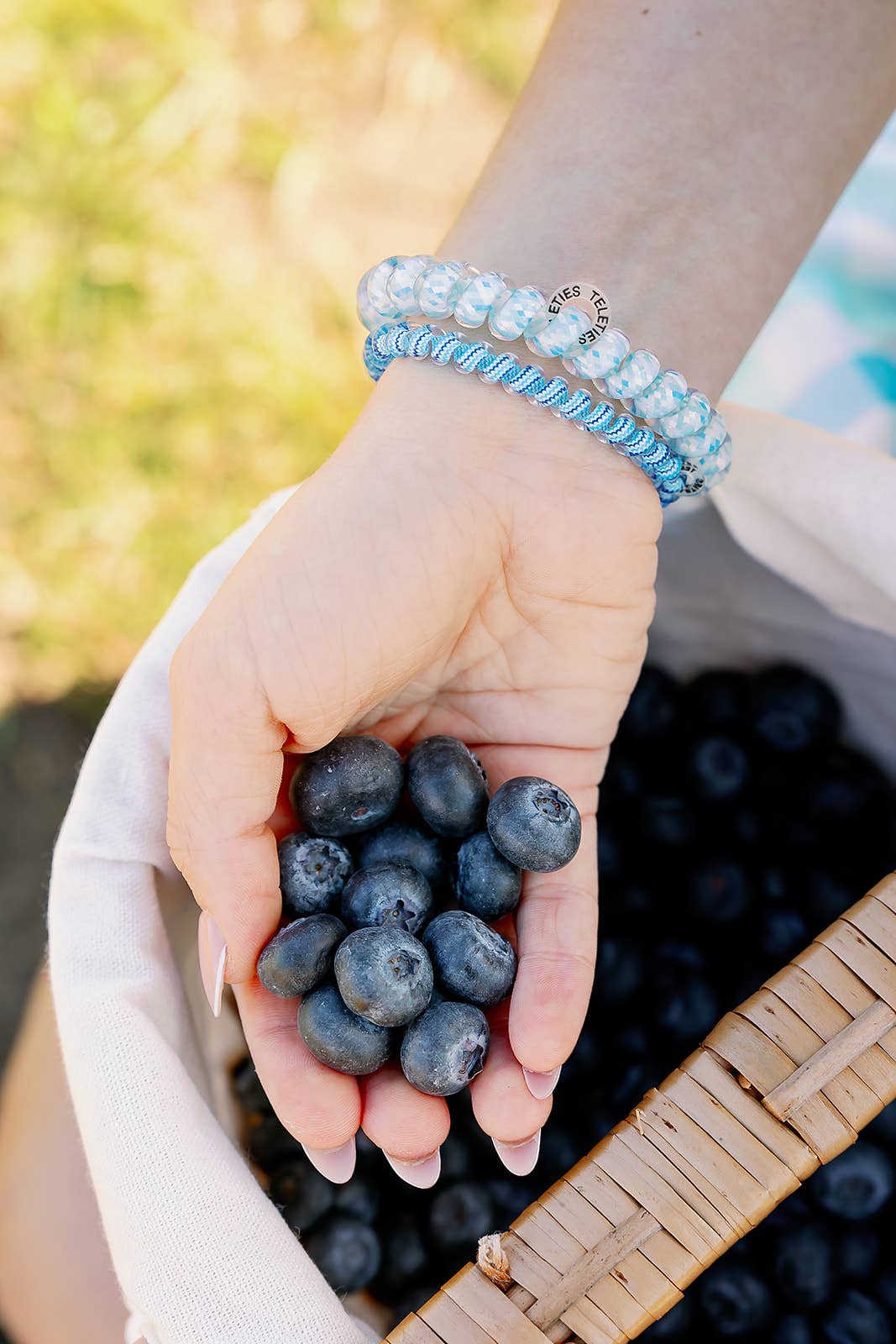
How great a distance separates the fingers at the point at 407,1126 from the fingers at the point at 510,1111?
0.15ft

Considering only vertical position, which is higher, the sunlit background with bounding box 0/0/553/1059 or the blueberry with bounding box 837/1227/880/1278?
the sunlit background with bounding box 0/0/553/1059

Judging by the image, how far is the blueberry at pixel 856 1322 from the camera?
149cm

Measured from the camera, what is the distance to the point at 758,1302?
4.93ft

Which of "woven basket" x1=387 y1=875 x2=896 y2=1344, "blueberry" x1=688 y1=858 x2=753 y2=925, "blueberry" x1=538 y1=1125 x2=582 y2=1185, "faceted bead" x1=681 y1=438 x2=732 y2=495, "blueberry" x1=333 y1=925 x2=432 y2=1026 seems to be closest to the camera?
"woven basket" x1=387 y1=875 x2=896 y2=1344

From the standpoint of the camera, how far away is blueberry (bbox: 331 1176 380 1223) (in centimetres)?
154

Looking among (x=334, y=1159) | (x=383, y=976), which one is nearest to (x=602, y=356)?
(x=383, y=976)

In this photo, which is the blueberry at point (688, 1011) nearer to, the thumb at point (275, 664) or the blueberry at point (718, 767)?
the blueberry at point (718, 767)

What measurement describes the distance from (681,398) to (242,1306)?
45.3 inches

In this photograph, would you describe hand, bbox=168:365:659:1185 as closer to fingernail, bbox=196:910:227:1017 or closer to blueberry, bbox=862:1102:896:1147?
fingernail, bbox=196:910:227:1017

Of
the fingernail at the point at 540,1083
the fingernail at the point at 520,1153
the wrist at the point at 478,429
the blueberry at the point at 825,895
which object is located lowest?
the fingernail at the point at 520,1153

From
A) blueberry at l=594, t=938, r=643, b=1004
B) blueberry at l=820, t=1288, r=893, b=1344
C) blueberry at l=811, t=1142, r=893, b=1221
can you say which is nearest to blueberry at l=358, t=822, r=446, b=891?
blueberry at l=594, t=938, r=643, b=1004

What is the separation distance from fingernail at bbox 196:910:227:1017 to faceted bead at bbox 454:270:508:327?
781 millimetres

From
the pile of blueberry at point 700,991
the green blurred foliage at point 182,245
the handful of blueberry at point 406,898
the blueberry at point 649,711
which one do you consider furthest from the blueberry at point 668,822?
the green blurred foliage at point 182,245

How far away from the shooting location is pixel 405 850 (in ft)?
4.51
